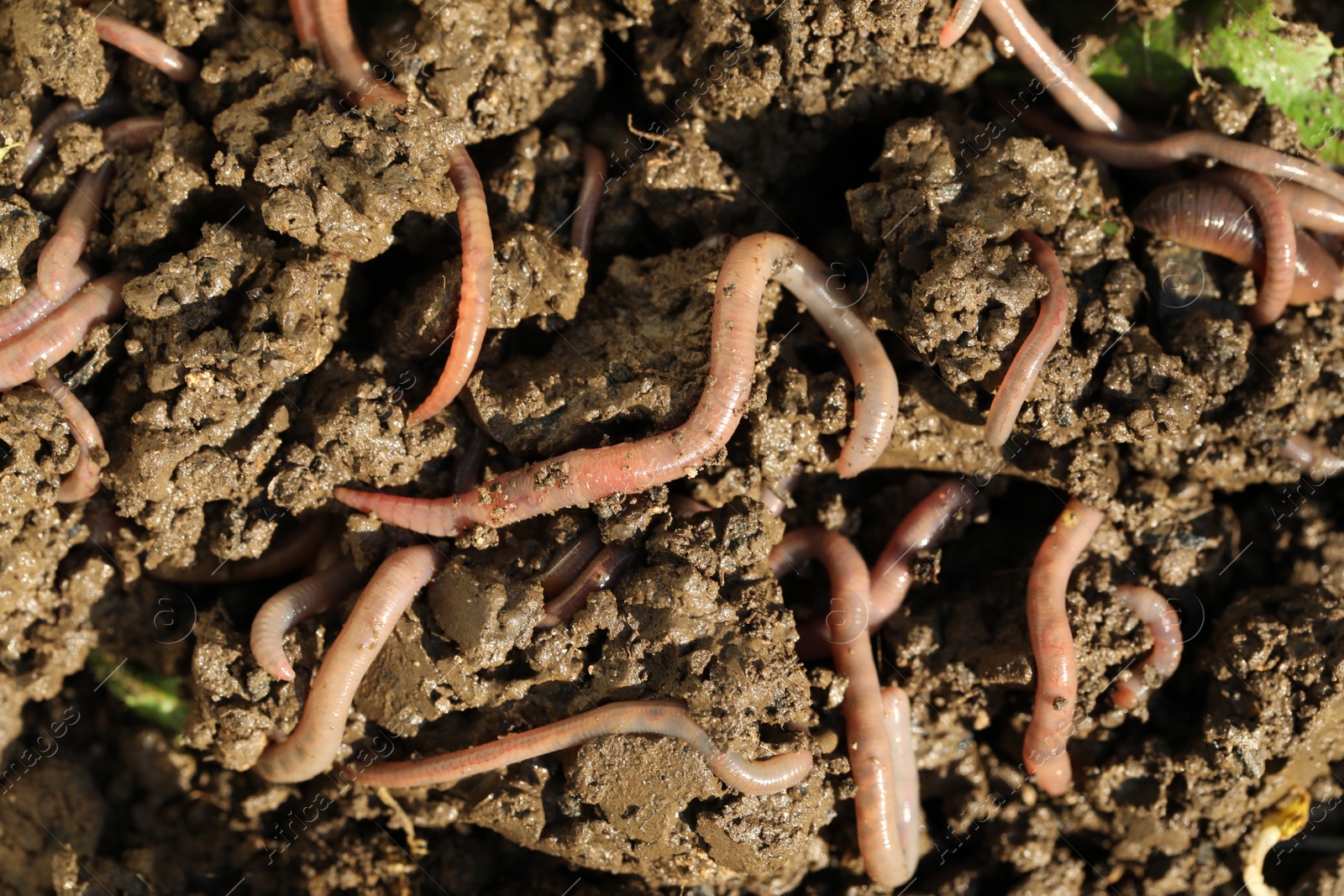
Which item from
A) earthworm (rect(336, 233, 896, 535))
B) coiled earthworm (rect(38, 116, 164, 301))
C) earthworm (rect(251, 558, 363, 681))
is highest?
coiled earthworm (rect(38, 116, 164, 301))

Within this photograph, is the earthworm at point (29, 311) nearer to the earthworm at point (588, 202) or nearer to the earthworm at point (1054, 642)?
the earthworm at point (588, 202)

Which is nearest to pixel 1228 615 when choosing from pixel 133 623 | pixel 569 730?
pixel 569 730

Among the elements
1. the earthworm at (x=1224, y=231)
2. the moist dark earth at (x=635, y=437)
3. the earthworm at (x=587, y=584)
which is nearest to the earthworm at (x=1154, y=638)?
the moist dark earth at (x=635, y=437)

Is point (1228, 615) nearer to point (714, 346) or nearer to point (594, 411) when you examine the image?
point (714, 346)

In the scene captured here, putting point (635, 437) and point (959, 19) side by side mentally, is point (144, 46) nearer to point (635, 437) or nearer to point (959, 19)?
point (635, 437)

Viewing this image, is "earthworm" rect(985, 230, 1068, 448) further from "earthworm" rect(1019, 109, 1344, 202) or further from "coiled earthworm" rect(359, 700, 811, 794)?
"coiled earthworm" rect(359, 700, 811, 794)

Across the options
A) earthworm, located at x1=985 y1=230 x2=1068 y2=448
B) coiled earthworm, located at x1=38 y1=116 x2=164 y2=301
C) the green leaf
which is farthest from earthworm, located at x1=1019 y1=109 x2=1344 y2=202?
coiled earthworm, located at x1=38 y1=116 x2=164 y2=301

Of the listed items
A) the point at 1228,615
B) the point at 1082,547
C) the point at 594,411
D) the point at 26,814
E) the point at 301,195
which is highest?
the point at 301,195
